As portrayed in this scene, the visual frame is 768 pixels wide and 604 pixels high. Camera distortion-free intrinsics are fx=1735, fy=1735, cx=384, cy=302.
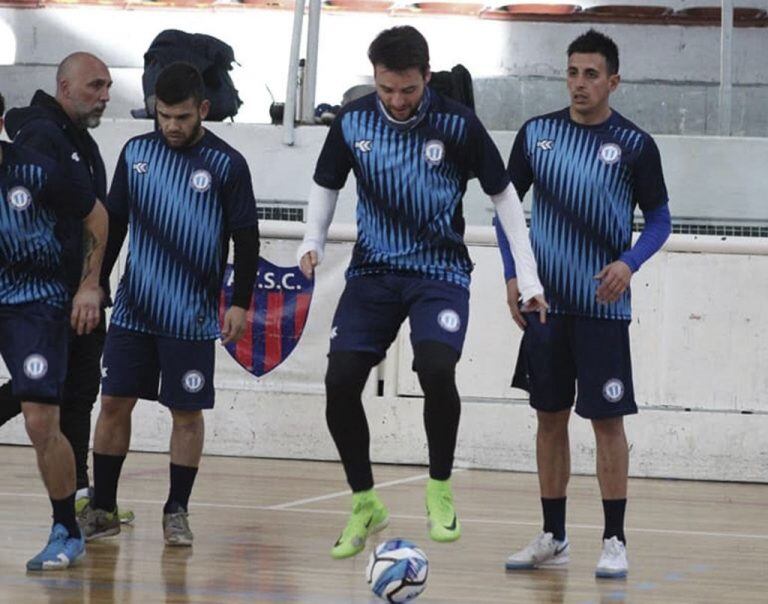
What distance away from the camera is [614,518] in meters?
7.04

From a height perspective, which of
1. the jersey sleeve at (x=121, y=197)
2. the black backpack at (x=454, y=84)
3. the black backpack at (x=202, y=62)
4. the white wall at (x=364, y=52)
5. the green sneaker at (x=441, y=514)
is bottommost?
the green sneaker at (x=441, y=514)

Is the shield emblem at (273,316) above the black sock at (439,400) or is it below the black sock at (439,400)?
above

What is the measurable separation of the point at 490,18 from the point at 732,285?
525 centimetres

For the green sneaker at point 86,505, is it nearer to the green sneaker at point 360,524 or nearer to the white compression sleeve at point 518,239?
the green sneaker at point 360,524

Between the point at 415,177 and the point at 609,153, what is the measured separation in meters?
0.94

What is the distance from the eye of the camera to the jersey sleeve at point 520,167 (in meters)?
7.15

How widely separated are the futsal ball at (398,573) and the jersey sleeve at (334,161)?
4.92ft

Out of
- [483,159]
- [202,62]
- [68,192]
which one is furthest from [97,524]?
[202,62]

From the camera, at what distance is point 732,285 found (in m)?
11.1

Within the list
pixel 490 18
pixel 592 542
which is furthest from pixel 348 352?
pixel 490 18

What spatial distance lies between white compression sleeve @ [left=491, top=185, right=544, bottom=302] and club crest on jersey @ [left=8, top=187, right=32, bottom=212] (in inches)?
69.9

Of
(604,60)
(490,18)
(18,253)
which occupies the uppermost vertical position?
(490,18)

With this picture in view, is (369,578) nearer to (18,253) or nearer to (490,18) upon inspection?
(18,253)

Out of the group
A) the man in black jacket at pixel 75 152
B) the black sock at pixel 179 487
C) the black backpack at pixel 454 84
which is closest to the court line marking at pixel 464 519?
the man in black jacket at pixel 75 152
